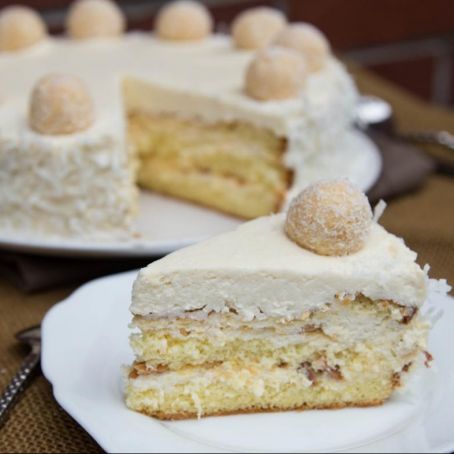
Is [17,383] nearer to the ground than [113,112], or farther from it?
nearer to the ground

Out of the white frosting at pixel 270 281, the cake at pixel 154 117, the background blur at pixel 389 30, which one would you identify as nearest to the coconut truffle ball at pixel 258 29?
the cake at pixel 154 117

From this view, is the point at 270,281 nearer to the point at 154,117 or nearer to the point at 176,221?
the point at 176,221

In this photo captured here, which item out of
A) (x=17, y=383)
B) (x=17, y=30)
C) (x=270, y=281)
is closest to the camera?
(x=270, y=281)

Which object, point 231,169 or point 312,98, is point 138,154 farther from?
point 312,98

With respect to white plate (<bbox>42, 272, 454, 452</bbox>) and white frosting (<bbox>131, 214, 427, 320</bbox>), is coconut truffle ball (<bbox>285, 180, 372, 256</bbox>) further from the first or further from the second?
white plate (<bbox>42, 272, 454, 452</bbox>)

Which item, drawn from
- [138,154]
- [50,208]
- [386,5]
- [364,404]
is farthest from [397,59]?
[364,404]

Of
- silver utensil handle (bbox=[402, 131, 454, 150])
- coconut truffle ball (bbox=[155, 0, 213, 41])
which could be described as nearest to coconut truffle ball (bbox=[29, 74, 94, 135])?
coconut truffle ball (bbox=[155, 0, 213, 41])

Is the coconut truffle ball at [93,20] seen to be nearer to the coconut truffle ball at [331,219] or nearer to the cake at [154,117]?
the cake at [154,117]

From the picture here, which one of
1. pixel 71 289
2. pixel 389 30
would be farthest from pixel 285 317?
pixel 389 30
